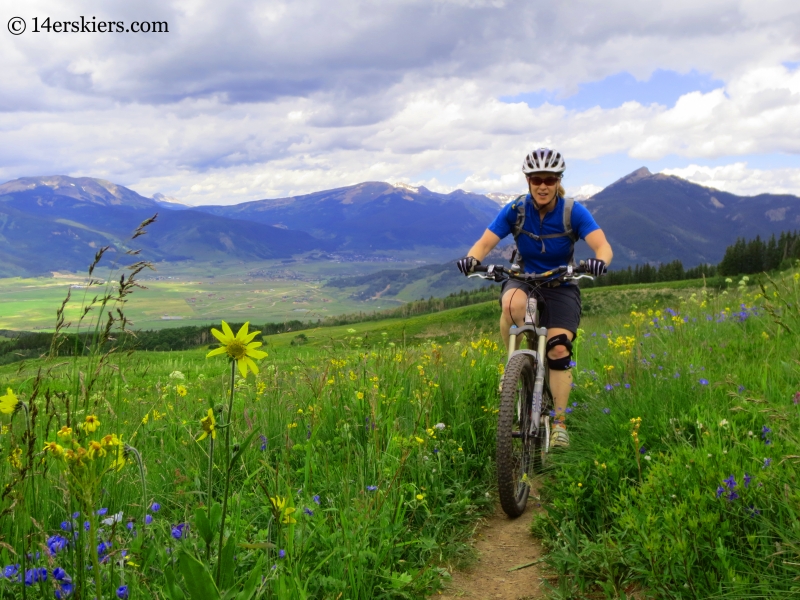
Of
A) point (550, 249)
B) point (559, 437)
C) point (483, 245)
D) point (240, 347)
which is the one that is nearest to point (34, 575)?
point (240, 347)

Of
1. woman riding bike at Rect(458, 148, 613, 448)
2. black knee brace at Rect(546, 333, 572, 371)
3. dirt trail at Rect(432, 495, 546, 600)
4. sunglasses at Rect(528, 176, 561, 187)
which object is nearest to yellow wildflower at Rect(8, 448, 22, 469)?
dirt trail at Rect(432, 495, 546, 600)

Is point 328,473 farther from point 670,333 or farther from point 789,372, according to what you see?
point 670,333

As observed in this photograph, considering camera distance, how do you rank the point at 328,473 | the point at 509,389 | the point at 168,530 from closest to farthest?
the point at 168,530 < the point at 328,473 < the point at 509,389

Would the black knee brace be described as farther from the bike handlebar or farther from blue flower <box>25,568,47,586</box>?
blue flower <box>25,568,47,586</box>

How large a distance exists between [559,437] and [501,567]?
1447 mm

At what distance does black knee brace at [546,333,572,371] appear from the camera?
5383 mm

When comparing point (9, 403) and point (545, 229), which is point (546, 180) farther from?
point (9, 403)

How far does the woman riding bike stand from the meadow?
550mm

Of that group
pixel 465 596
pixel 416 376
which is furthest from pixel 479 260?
pixel 465 596

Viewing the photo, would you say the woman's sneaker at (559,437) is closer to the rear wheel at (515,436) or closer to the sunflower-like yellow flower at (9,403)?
the rear wheel at (515,436)

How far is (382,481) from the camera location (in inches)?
157

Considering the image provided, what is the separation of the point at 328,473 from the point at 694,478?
2.27 meters

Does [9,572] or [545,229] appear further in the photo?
[545,229]

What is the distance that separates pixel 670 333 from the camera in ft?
23.5
